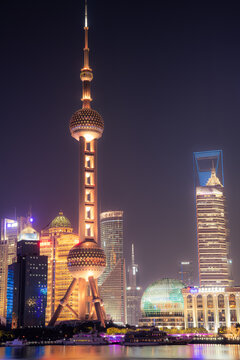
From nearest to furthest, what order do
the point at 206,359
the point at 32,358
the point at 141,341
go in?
the point at 206,359, the point at 32,358, the point at 141,341

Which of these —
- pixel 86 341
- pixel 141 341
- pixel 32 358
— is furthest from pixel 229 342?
pixel 32 358

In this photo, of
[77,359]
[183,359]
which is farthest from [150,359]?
[77,359]

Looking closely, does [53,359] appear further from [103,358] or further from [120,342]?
[120,342]

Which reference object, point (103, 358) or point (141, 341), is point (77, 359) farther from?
point (141, 341)

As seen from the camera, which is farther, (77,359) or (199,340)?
(199,340)

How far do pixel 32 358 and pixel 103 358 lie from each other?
15.8 m

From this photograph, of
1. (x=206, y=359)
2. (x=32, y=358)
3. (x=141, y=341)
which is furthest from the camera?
(x=141, y=341)

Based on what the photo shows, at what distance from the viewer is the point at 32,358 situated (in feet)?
397

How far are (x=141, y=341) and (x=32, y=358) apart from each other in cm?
7381

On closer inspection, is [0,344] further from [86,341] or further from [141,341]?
[141,341]

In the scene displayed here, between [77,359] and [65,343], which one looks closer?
[77,359]

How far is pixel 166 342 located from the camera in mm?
190375

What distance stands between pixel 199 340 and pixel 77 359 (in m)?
91.8

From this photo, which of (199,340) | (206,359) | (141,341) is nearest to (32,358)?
(206,359)
